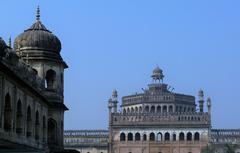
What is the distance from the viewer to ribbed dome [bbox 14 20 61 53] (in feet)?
82.7

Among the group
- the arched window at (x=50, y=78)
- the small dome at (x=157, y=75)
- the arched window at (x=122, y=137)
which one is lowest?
the arched window at (x=122, y=137)

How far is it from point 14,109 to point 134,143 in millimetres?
45971

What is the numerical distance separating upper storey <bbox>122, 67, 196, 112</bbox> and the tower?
134ft

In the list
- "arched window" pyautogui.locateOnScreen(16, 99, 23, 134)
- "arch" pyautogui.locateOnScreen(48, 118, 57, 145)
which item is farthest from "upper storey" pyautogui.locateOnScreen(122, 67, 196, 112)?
"arched window" pyautogui.locateOnScreen(16, 99, 23, 134)

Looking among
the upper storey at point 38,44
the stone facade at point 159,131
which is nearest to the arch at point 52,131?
the upper storey at point 38,44

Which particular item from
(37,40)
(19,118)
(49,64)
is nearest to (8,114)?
(19,118)

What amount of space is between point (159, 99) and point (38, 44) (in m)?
42.0

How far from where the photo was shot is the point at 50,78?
25.5 m

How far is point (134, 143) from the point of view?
A: 62469 millimetres

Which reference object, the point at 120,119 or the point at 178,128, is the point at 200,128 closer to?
the point at 178,128

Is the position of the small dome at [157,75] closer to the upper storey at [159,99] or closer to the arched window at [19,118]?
the upper storey at [159,99]

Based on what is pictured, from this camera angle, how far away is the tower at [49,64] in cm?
2489

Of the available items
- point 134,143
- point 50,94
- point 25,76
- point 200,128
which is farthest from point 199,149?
point 25,76

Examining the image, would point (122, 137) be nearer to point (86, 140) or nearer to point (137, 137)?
point (137, 137)
